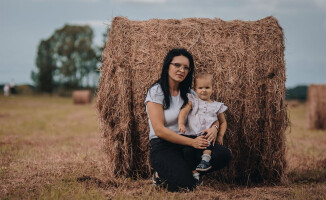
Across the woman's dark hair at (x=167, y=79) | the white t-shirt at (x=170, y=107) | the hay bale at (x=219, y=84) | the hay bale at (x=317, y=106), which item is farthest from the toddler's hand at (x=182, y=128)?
the hay bale at (x=317, y=106)

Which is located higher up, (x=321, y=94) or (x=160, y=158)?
(x=321, y=94)

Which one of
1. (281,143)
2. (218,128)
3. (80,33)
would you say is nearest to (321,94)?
(281,143)

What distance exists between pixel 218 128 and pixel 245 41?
1387 millimetres

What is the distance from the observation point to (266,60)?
4797 millimetres

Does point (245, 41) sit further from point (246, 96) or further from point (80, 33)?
point (80, 33)

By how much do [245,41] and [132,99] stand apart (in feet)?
5.95

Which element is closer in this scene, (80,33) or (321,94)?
(321,94)

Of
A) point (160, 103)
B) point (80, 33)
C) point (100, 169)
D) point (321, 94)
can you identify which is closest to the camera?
point (160, 103)

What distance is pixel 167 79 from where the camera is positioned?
4387mm

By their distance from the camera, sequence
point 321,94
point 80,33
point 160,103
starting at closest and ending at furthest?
point 160,103, point 321,94, point 80,33

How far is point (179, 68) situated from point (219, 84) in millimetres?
735

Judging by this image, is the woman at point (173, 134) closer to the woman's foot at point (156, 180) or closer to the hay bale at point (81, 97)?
the woman's foot at point (156, 180)

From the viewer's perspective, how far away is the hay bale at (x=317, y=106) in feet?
34.5

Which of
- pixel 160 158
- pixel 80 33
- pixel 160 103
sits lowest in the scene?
pixel 160 158
